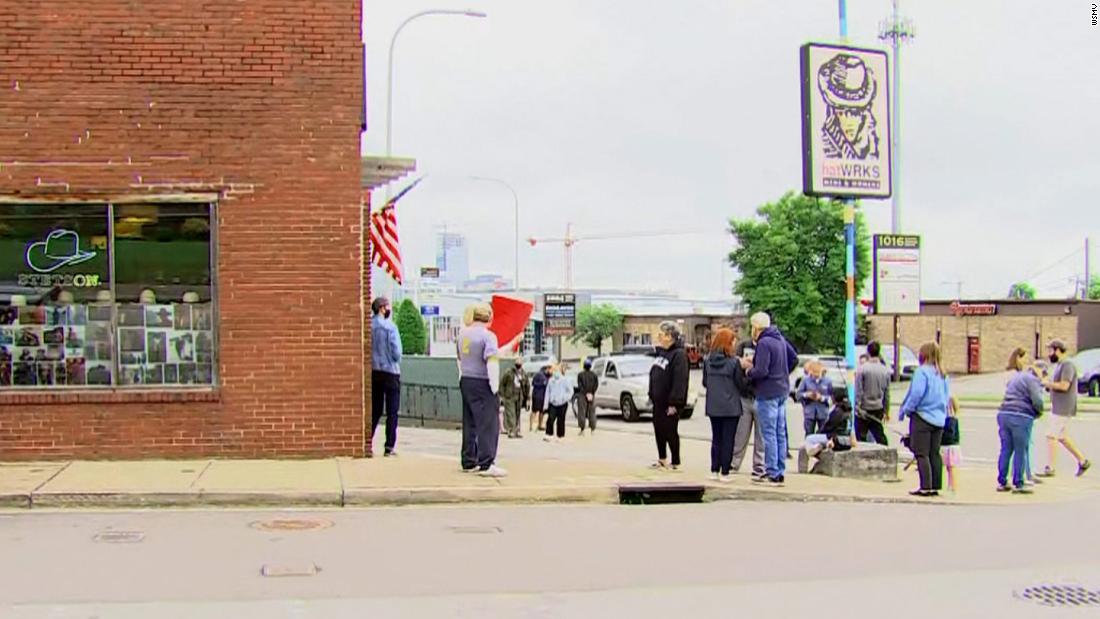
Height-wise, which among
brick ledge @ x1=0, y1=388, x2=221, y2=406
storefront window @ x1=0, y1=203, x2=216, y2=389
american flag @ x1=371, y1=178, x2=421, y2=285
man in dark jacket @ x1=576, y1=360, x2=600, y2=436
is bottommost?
man in dark jacket @ x1=576, y1=360, x2=600, y2=436

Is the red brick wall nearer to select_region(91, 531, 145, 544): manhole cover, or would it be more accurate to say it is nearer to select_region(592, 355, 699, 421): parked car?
select_region(91, 531, 145, 544): manhole cover

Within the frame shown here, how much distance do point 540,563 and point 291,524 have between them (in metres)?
2.25

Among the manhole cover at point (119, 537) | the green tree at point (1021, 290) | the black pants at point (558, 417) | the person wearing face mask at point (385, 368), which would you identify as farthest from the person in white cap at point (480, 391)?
the green tree at point (1021, 290)

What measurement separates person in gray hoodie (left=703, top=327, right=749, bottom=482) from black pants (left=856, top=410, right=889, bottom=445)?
3550mm

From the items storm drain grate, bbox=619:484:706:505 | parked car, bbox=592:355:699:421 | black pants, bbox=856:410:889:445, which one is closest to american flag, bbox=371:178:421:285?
A: black pants, bbox=856:410:889:445

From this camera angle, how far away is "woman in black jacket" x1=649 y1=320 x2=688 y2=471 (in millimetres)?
11078

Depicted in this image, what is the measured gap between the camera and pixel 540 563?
7.39 metres

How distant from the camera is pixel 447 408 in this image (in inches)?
1040

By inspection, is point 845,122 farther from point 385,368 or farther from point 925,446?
point 385,368

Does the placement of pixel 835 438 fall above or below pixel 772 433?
below

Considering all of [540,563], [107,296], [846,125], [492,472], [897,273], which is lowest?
[540,563]

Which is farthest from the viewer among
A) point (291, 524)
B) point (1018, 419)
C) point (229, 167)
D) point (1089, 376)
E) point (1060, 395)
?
point (1089, 376)

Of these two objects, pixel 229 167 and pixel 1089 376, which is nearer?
pixel 229 167

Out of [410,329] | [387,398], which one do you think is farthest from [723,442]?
[410,329]
